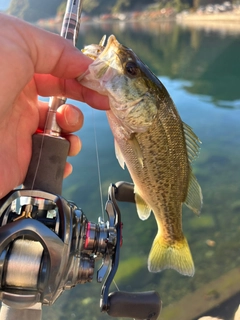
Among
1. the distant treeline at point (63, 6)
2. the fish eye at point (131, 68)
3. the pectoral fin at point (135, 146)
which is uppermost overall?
the fish eye at point (131, 68)

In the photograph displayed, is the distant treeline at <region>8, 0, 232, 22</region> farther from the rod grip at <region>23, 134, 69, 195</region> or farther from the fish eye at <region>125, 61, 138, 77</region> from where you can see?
the rod grip at <region>23, 134, 69, 195</region>

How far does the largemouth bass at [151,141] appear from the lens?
5.24 feet

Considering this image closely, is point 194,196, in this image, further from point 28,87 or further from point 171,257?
point 28,87

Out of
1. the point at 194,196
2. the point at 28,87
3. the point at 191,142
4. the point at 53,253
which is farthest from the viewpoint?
the point at 194,196

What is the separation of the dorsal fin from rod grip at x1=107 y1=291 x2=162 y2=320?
3.01 feet

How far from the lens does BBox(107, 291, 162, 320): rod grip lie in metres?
1.20

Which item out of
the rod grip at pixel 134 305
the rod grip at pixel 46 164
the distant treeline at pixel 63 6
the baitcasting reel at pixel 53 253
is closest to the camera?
the baitcasting reel at pixel 53 253

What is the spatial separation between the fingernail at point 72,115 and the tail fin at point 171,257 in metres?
0.98

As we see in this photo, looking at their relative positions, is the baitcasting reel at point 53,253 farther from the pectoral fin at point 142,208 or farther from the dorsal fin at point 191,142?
the dorsal fin at point 191,142

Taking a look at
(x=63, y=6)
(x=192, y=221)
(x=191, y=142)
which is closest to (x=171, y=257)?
(x=191, y=142)

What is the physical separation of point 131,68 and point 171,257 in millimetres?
1251

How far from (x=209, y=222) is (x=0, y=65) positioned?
3.06m

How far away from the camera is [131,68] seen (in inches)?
65.5

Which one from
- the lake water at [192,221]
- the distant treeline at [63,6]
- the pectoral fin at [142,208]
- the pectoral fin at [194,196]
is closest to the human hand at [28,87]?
the pectoral fin at [142,208]
